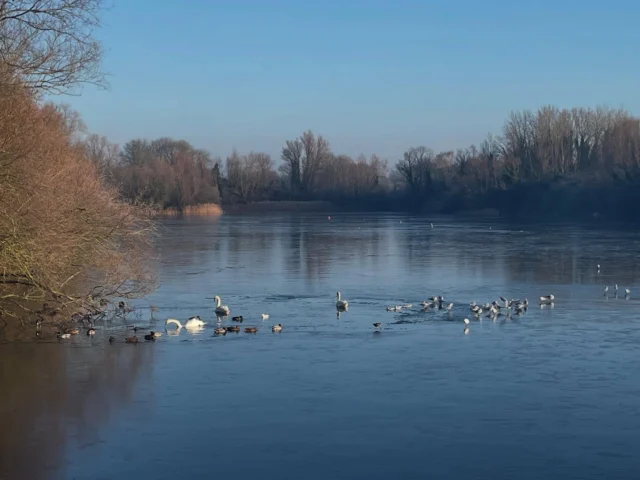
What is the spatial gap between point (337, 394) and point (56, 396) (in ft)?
11.9

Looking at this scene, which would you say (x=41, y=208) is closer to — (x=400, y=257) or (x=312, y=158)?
(x=400, y=257)

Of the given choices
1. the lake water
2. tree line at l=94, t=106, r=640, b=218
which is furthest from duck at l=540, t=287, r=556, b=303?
tree line at l=94, t=106, r=640, b=218

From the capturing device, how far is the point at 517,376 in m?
12.0

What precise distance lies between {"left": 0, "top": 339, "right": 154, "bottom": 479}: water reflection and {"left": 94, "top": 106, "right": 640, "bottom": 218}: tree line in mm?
40548

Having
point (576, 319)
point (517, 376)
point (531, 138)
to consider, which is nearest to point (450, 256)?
point (576, 319)

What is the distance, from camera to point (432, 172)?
95.2m

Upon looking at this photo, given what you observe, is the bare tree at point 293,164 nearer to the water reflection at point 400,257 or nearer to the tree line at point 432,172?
the tree line at point 432,172

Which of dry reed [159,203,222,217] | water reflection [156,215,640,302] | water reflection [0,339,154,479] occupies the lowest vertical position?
water reflection [0,339,154,479]

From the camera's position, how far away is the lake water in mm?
8766

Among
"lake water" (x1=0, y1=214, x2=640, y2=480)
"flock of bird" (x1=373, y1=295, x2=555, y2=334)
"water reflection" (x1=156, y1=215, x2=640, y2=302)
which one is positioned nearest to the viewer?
"lake water" (x1=0, y1=214, x2=640, y2=480)

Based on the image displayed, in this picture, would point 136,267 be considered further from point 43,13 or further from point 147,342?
point 43,13

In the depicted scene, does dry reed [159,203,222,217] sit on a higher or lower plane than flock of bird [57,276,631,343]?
higher

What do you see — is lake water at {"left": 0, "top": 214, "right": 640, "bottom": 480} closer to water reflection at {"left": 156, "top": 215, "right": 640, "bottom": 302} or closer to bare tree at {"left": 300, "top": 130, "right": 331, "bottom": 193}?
water reflection at {"left": 156, "top": 215, "right": 640, "bottom": 302}

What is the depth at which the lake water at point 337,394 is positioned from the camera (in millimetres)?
8766
